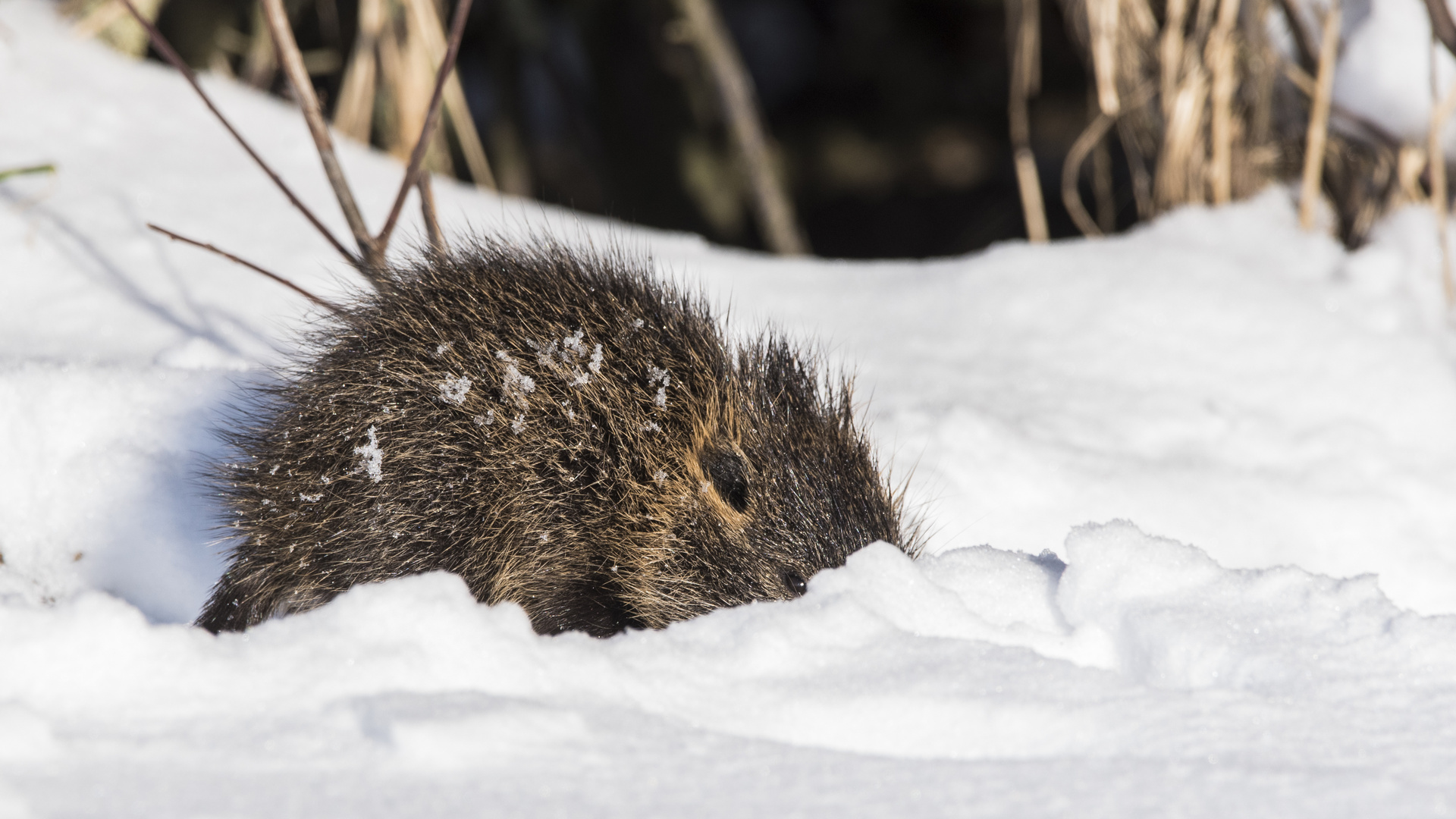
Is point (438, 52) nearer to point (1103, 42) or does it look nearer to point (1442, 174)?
point (1103, 42)

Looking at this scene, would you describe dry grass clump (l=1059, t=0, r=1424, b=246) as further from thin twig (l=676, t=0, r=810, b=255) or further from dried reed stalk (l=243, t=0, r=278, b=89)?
dried reed stalk (l=243, t=0, r=278, b=89)

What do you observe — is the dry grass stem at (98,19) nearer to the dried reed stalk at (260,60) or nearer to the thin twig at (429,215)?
the dried reed stalk at (260,60)

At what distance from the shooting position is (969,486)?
96.8 inches

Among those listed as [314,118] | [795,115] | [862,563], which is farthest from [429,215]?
[795,115]

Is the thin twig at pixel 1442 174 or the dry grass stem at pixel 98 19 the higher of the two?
the thin twig at pixel 1442 174

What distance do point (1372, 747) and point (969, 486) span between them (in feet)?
4.02

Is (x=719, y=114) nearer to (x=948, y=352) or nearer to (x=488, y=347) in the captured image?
(x=948, y=352)

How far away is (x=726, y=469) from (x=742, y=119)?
3105 mm

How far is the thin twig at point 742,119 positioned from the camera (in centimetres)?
472

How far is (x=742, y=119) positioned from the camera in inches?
191

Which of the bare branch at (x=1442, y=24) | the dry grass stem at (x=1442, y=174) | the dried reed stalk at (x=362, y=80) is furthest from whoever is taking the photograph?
the dried reed stalk at (x=362, y=80)

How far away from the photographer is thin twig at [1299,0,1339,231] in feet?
10.9

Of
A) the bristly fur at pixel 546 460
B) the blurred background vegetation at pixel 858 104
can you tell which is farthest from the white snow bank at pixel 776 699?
the blurred background vegetation at pixel 858 104

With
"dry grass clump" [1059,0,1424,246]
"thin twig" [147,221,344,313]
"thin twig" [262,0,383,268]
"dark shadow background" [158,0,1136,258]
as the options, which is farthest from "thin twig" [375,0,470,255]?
"dark shadow background" [158,0,1136,258]
